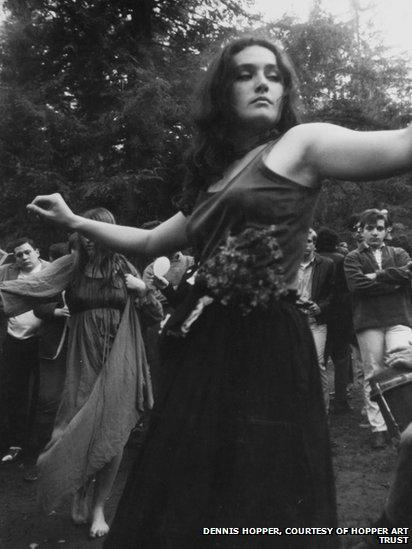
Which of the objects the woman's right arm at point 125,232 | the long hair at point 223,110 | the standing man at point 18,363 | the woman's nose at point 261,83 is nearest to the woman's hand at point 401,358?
the woman's right arm at point 125,232

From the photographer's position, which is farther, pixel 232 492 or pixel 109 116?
pixel 109 116

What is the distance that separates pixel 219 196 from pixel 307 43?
60.5 feet

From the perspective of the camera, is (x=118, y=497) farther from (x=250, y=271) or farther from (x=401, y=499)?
(x=250, y=271)

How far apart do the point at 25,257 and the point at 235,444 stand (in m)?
5.03

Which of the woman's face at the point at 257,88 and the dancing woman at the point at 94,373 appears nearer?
the woman's face at the point at 257,88

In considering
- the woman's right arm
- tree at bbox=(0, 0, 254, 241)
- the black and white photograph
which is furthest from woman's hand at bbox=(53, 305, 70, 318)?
tree at bbox=(0, 0, 254, 241)

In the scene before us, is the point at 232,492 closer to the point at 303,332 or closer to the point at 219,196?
the point at 303,332

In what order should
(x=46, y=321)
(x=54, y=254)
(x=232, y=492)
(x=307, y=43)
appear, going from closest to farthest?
(x=232, y=492) < (x=46, y=321) < (x=54, y=254) < (x=307, y=43)

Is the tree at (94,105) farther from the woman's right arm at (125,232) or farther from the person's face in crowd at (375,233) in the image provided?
the woman's right arm at (125,232)

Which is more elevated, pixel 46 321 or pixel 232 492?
pixel 232 492

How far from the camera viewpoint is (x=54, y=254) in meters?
7.37

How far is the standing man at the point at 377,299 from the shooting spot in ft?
19.4

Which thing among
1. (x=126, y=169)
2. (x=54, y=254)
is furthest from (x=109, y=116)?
(x=54, y=254)

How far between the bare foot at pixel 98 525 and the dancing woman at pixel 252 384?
102 inches
